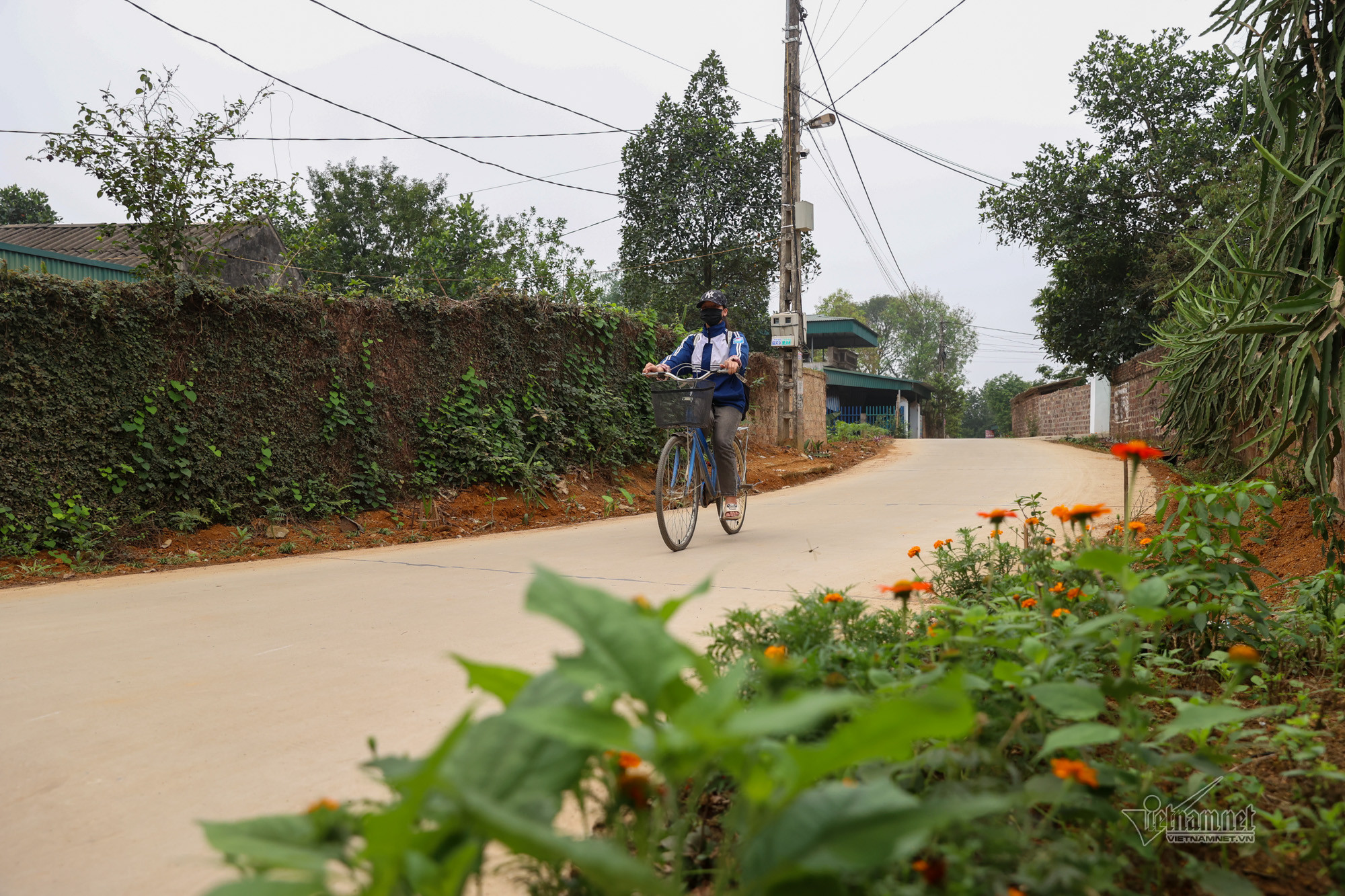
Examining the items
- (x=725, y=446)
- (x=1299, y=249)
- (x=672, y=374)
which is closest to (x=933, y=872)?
(x=1299, y=249)

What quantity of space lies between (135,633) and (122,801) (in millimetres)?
1952

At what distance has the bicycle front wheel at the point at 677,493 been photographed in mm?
5453

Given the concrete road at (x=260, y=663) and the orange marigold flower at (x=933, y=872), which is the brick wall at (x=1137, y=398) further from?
the orange marigold flower at (x=933, y=872)

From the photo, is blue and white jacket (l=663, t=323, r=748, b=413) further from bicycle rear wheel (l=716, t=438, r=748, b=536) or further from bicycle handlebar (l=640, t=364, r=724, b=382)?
bicycle rear wheel (l=716, t=438, r=748, b=536)

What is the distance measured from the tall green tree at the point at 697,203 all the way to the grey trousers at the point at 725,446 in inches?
623

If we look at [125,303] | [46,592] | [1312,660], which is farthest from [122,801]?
[125,303]

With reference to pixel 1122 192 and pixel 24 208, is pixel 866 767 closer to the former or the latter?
pixel 1122 192

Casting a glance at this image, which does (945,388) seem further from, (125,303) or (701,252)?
(125,303)

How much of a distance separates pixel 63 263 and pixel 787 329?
41.9 ft

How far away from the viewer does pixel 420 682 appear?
8.54 feet

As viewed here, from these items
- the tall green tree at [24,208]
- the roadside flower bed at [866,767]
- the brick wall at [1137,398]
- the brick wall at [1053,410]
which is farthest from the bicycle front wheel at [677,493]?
the tall green tree at [24,208]

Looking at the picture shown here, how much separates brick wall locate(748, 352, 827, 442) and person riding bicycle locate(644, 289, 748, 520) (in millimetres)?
7915

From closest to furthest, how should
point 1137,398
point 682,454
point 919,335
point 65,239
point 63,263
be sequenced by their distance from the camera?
point 682,454, point 63,263, point 1137,398, point 65,239, point 919,335

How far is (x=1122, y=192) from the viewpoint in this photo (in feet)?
58.6
